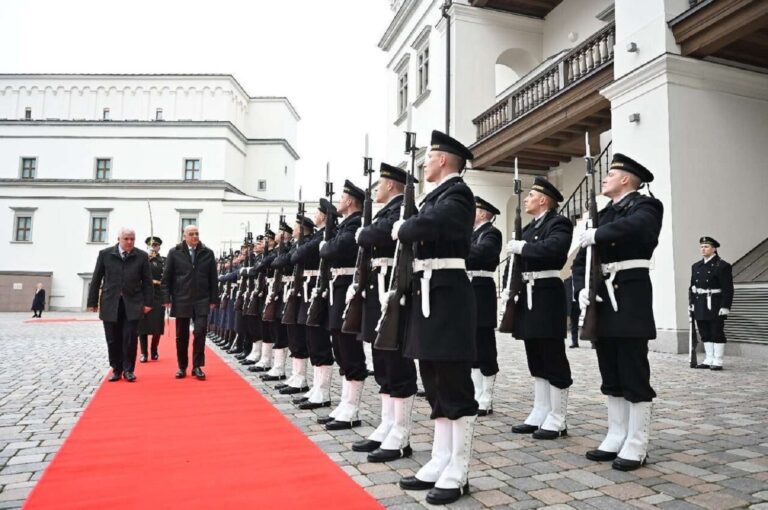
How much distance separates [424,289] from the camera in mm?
3391

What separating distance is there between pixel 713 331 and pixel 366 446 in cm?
685

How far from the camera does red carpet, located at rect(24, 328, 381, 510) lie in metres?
3.16

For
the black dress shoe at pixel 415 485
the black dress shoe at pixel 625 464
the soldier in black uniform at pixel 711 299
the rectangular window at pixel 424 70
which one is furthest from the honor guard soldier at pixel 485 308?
the rectangular window at pixel 424 70

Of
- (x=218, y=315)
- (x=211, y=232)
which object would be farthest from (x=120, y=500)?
(x=211, y=232)

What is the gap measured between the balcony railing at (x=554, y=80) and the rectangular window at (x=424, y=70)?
10.8 feet

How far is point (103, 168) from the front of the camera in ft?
129

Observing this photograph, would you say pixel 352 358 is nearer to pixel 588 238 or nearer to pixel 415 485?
pixel 415 485

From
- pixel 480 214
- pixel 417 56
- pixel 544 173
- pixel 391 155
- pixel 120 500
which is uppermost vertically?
pixel 417 56

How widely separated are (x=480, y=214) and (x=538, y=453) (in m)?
2.64

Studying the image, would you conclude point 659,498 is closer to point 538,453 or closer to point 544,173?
point 538,453

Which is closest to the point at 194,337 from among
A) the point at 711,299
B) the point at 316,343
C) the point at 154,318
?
the point at 154,318

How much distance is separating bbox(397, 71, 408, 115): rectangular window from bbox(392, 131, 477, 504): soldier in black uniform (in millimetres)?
19210

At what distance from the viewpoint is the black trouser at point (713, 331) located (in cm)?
864

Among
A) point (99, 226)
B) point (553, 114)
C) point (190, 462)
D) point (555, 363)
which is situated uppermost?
point (553, 114)
